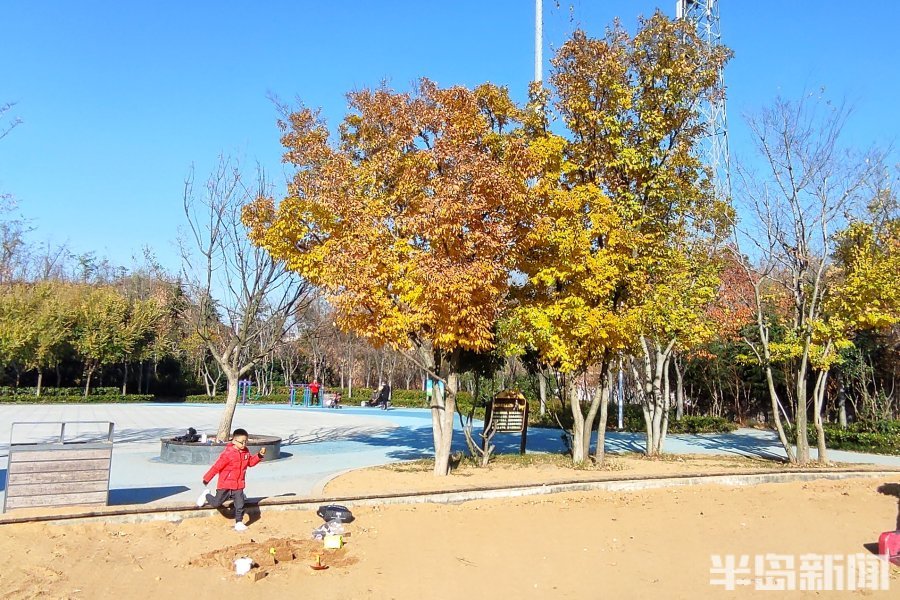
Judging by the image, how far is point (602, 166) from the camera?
492 inches

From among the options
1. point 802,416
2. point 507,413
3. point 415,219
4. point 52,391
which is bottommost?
point 52,391

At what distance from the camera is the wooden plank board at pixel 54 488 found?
7082mm

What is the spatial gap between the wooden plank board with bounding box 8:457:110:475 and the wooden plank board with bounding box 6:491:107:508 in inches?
10.4

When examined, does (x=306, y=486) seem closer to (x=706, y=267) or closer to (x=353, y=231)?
(x=353, y=231)

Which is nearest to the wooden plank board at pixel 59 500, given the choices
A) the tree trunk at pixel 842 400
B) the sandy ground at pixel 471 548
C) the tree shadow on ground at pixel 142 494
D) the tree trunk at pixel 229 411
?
the sandy ground at pixel 471 548

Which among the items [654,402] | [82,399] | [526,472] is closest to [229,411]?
[526,472]

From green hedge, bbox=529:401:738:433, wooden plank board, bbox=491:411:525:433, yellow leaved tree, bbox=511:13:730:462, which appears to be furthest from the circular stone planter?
green hedge, bbox=529:401:738:433

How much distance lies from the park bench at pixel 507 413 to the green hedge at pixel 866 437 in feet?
23.5

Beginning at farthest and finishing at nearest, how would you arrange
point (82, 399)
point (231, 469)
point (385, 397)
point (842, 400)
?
point (82, 399) → point (385, 397) → point (842, 400) → point (231, 469)

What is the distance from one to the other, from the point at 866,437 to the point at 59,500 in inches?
683

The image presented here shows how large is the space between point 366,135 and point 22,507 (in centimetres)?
766

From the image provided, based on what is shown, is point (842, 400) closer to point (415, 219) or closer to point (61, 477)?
point (415, 219)

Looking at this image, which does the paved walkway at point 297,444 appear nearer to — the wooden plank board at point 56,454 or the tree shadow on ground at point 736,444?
the tree shadow on ground at point 736,444

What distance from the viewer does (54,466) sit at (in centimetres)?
727
